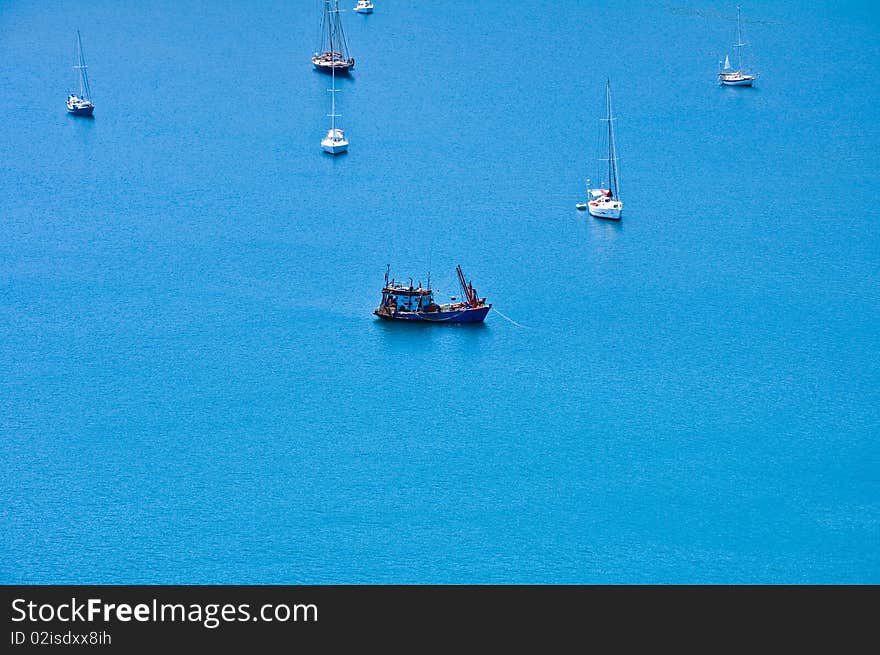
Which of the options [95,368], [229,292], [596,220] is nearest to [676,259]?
[596,220]

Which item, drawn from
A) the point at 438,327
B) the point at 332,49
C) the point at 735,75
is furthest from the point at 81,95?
the point at 438,327

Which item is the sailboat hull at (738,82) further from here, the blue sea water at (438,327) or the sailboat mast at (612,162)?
the sailboat mast at (612,162)

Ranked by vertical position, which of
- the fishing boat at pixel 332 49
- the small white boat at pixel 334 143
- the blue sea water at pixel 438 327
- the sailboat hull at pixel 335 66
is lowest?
the blue sea water at pixel 438 327

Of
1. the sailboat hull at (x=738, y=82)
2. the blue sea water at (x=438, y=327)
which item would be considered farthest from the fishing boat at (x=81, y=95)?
the sailboat hull at (x=738, y=82)

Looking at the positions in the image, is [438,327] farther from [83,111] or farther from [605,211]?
[83,111]

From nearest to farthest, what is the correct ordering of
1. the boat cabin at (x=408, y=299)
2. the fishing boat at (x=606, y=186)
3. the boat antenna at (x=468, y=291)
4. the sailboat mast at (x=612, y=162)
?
1. the boat cabin at (x=408, y=299)
2. the boat antenna at (x=468, y=291)
3. the fishing boat at (x=606, y=186)
4. the sailboat mast at (x=612, y=162)

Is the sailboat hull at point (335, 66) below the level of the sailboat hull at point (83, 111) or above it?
above
